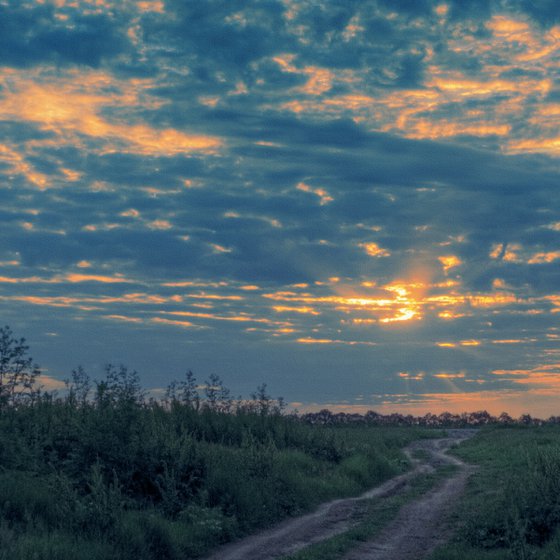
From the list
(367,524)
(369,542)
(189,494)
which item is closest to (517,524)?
(369,542)

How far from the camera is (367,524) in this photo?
18.0 metres

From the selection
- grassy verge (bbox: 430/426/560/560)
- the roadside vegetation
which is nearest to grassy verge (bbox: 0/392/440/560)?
the roadside vegetation

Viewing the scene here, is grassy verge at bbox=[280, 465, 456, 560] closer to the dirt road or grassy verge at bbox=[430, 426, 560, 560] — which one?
the dirt road

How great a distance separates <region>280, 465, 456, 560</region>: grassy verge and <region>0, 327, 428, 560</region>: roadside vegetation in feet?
6.58

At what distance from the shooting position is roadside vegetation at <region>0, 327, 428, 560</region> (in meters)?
14.7

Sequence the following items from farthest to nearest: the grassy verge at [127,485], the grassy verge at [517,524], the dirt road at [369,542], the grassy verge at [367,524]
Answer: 1. the dirt road at [369,542]
2. the grassy verge at [367,524]
3. the grassy verge at [127,485]
4. the grassy verge at [517,524]

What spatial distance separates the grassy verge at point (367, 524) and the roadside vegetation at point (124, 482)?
78.9 inches

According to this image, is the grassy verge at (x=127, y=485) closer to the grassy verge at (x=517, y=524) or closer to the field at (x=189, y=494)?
the field at (x=189, y=494)

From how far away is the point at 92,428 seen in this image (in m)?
19.4

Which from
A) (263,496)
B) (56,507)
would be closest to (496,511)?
(263,496)

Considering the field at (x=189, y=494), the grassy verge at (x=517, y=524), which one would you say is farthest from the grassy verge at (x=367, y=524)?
the grassy verge at (x=517, y=524)

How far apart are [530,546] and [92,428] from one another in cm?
1156

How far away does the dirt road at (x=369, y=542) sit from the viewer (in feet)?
49.9

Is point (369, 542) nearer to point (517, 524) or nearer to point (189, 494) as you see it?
point (517, 524)
